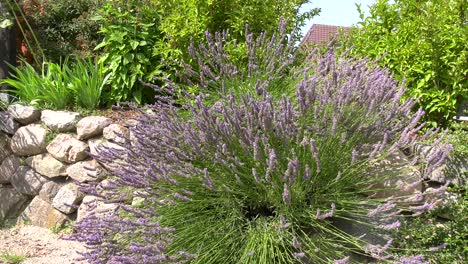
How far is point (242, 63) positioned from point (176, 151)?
5.85 feet

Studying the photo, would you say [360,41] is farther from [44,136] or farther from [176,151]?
[44,136]

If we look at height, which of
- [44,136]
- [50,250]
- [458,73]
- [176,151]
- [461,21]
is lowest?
[50,250]

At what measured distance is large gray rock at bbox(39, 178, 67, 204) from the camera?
5039 mm

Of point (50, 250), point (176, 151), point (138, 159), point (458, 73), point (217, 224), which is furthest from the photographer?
point (50, 250)

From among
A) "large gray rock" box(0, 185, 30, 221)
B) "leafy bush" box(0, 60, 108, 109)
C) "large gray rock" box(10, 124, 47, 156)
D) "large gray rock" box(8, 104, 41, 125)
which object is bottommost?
"large gray rock" box(0, 185, 30, 221)

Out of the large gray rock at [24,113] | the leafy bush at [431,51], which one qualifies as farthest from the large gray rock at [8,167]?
the leafy bush at [431,51]

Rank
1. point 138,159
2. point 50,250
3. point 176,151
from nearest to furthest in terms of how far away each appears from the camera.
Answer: point 176,151 → point 138,159 → point 50,250

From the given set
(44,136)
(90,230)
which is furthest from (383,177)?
(44,136)

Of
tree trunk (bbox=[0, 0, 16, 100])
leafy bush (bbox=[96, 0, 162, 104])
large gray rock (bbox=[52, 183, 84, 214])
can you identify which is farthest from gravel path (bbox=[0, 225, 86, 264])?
tree trunk (bbox=[0, 0, 16, 100])

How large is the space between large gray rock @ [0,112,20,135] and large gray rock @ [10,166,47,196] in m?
0.40

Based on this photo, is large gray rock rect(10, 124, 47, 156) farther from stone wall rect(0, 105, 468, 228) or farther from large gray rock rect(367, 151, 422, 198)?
large gray rock rect(367, 151, 422, 198)

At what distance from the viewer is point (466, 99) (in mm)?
4020

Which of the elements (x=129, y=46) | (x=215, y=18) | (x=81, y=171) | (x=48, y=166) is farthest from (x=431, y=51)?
(x=48, y=166)

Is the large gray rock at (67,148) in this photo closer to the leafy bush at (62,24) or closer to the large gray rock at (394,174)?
the leafy bush at (62,24)
